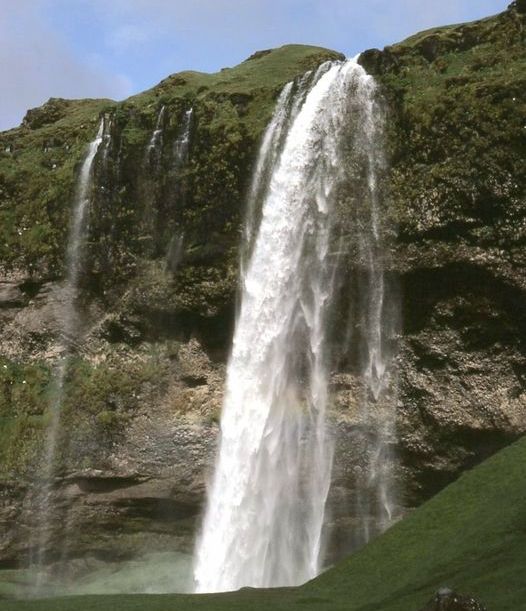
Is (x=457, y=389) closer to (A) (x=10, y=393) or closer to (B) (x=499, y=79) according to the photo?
(B) (x=499, y=79)

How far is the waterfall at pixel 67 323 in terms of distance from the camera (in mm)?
31188

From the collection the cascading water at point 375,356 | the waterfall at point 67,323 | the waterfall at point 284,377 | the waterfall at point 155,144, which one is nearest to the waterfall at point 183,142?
the waterfall at point 155,144

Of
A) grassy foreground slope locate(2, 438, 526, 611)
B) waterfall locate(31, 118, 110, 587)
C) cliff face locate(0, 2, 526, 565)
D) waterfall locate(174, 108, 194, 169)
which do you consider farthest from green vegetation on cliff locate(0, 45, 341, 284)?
grassy foreground slope locate(2, 438, 526, 611)

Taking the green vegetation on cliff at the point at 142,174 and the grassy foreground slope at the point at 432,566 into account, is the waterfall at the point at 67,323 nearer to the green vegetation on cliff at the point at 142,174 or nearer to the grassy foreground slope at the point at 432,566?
the green vegetation on cliff at the point at 142,174

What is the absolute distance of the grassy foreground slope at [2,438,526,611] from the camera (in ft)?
53.7

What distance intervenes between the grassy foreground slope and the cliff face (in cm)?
569

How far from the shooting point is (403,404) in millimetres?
27922

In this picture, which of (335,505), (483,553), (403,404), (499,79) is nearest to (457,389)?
(403,404)

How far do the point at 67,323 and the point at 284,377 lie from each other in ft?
29.0

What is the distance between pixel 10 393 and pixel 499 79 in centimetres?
1840

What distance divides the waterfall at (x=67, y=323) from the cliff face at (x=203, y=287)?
1.05 ft

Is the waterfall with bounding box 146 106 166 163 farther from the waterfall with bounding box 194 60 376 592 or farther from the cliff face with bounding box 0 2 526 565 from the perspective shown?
the waterfall with bounding box 194 60 376 592

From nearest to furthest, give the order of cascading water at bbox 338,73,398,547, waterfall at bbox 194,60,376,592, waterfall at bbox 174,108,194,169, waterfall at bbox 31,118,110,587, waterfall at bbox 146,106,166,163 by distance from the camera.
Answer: waterfall at bbox 194,60,376,592, cascading water at bbox 338,73,398,547, waterfall at bbox 31,118,110,587, waterfall at bbox 174,108,194,169, waterfall at bbox 146,106,166,163

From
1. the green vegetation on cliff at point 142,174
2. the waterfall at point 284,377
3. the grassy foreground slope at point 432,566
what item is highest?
the green vegetation on cliff at point 142,174
